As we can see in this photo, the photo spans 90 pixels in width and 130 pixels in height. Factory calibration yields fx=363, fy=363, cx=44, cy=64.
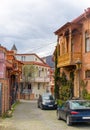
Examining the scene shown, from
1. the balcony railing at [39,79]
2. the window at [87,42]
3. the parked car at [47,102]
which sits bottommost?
the parked car at [47,102]

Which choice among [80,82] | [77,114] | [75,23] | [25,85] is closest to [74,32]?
[75,23]

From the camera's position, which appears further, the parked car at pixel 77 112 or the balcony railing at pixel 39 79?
the balcony railing at pixel 39 79

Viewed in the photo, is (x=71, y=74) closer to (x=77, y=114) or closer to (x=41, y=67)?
(x=77, y=114)

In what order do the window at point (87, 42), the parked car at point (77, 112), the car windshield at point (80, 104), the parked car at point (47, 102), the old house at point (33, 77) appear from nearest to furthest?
the parked car at point (77, 112) → the car windshield at point (80, 104) → the window at point (87, 42) → the parked car at point (47, 102) → the old house at point (33, 77)

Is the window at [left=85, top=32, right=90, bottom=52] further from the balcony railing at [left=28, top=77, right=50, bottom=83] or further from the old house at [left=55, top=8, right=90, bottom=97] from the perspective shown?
the balcony railing at [left=28, top=77, right=50, bottom=83]

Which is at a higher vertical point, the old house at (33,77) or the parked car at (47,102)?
the old house at (33,77)

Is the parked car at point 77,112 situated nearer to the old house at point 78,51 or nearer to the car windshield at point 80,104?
the car windshield at point 80,104

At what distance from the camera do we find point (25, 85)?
7794 centimetres

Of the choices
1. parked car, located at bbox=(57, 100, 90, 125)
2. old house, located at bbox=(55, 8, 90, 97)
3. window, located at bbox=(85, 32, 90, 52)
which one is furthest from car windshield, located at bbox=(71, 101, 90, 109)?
window, located at bbox=(85, 32, 90, 52)

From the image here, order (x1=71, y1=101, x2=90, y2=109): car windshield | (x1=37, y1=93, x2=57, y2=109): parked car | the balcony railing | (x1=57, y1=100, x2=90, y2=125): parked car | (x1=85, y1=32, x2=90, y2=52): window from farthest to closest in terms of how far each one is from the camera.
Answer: the balcony railing, (x1=37, y1=93, x2=57, y2=109): parked car, (x1=85, y1=32, x2=90, y2=52): window, (x1=71, y1=101, x2=90, y2=109): car windshield, (x1=57, y1=100, x2=90, y2=125): parked car

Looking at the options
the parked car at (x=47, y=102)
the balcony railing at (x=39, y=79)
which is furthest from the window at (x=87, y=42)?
the balcony railing at (x=39, y=79)

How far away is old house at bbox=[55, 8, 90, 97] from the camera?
1264 inches

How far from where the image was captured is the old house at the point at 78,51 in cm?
3209

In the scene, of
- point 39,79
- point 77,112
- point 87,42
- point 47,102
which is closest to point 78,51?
→ point 87,42
